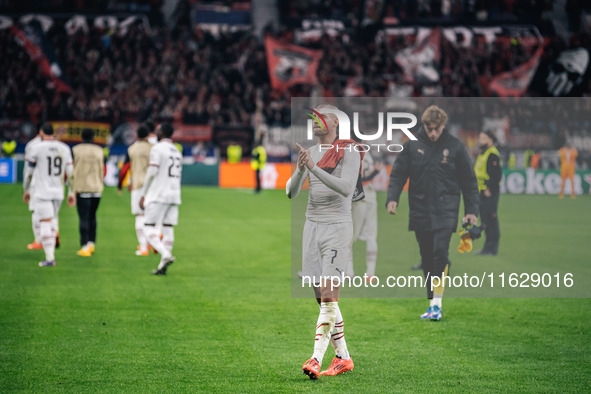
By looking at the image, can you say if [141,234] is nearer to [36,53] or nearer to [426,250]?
[426,250]

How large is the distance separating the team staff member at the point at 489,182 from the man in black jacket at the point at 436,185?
1745 mm

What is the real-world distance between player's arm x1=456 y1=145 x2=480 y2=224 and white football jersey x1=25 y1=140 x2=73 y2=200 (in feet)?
23.3

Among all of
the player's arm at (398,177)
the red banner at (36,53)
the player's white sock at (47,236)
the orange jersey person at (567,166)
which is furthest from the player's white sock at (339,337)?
the red banner at (36,53)

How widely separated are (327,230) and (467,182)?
303cm

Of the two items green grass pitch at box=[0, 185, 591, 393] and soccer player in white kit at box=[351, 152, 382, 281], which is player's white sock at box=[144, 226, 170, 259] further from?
soccer player in white kit at box=[351, 152, 382, 281]

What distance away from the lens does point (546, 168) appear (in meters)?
25.3

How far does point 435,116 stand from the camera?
388 inches

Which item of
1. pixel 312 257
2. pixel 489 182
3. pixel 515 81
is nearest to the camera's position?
pixel 312 257

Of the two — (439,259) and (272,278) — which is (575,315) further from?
(272,278)

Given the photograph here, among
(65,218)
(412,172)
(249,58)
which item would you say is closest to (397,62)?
(249,58)

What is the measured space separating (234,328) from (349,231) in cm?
275

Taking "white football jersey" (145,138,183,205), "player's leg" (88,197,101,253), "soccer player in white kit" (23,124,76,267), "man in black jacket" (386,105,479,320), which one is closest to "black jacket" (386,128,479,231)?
"man in black jacket" (386,105,479,320)

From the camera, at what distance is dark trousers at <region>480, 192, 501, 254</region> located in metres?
11.7

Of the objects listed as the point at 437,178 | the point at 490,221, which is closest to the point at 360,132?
the point at 437,178
